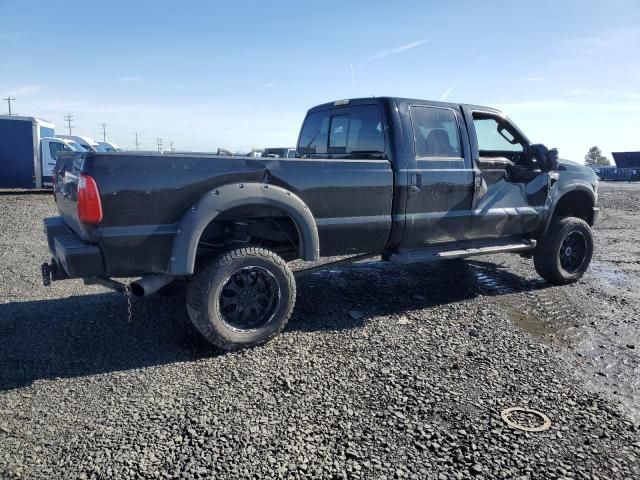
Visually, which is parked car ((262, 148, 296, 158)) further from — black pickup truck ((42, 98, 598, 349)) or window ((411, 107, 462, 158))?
window ((411, 107, 462, 158))

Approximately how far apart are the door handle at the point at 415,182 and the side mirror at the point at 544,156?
192cm

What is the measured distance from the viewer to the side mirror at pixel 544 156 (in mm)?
5789

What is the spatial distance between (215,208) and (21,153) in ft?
59.7

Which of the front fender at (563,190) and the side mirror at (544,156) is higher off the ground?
the side mirror at (544,156)

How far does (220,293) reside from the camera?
3967 mm

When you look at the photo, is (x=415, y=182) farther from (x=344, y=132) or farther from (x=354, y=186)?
(x=344, y=132)

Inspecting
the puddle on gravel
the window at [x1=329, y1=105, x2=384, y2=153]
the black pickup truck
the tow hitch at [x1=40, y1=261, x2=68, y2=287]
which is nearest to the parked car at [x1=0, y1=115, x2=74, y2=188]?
the black pickup truck

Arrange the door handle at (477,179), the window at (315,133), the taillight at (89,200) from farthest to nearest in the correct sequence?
the window at (315,133)
the door handle at (477,179)
the taillight at (89,200)

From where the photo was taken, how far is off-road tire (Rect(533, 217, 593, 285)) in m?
6.04

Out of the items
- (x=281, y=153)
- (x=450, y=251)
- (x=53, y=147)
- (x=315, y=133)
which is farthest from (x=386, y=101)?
(x=53, y=147)

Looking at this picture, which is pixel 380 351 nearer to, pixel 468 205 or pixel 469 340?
pixel 469 340

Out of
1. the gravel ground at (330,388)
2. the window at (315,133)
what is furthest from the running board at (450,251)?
the window at (315,133)

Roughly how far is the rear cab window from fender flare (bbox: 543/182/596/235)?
8.37 feet

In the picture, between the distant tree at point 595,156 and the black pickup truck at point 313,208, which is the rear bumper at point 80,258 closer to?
the black pickup truck at point 313,208
